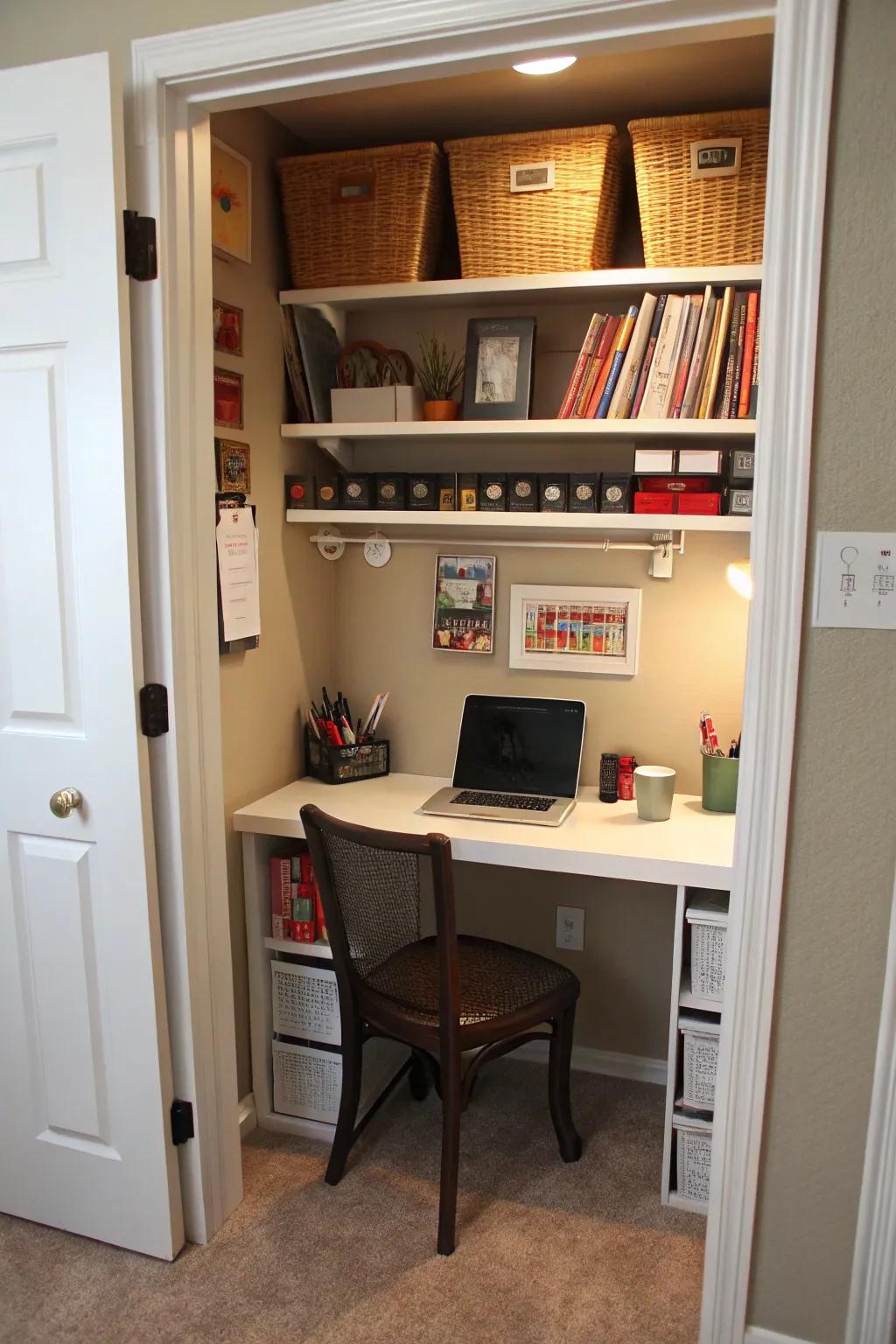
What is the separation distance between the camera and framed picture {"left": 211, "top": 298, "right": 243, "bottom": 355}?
6.71 feet

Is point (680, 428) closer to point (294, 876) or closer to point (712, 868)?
point (712, 868)

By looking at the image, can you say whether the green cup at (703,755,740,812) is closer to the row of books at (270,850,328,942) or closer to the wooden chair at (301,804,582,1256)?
the wooden chair at (301,804,582,1256)

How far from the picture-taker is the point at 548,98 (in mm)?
2055

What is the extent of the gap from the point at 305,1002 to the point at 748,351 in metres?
1.76

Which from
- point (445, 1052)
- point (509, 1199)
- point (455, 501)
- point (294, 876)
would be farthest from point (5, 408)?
point (509, 1199)

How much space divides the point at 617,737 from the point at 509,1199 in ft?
3.60

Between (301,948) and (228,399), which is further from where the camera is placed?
(301,948)

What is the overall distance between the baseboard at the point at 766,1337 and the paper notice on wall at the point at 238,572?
62.1 inches

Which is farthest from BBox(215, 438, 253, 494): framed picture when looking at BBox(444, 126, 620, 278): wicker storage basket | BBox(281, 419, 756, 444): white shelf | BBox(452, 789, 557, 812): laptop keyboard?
BBox(452, 789, 557, 812): laptop keyboard

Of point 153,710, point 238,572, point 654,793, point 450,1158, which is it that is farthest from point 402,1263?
point 238,572

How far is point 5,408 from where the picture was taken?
5.35 ft

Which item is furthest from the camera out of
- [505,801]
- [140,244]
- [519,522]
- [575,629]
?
[575,629]

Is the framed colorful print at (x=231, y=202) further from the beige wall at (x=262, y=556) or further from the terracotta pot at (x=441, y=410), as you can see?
the terracotta pot at (x=441, y=410)

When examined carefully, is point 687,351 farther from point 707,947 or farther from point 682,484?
point 707,947
